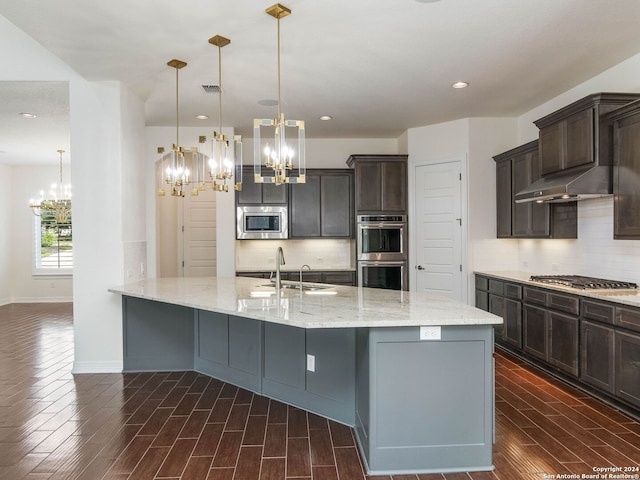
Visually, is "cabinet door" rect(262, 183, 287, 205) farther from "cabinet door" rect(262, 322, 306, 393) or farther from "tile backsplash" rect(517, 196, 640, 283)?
"tile backsplash" rect(517, 196, 640, 283)

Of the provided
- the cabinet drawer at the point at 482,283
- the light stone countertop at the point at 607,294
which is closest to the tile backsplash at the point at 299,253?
the cabinet drawer at the point at 482,283

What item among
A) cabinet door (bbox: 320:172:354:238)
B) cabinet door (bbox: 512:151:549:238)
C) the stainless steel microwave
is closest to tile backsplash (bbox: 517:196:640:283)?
cabinet door (bbox: 512:151:549:238)

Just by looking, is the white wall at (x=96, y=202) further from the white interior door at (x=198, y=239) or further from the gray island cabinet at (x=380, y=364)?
the white interior door at (x=198, y=239)

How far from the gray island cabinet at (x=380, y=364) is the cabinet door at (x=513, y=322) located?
1870 mm

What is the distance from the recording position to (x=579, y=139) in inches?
144

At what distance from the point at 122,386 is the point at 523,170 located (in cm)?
482

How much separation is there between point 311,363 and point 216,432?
0.81 meters

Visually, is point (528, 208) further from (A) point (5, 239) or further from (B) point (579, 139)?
(A) point (5, 239)

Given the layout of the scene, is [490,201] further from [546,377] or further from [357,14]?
[357,14]

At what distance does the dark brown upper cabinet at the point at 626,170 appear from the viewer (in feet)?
10.6

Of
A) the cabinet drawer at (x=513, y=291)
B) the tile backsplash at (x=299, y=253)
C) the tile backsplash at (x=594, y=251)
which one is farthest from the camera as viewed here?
the tile backsplash at (x=299, y=253)

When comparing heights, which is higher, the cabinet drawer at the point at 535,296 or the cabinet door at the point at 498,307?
the cabinet drawer at the point at 535,296

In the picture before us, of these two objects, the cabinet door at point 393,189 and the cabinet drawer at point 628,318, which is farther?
the cabinet door at point 393,189

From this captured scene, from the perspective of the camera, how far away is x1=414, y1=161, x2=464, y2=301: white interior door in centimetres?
563
